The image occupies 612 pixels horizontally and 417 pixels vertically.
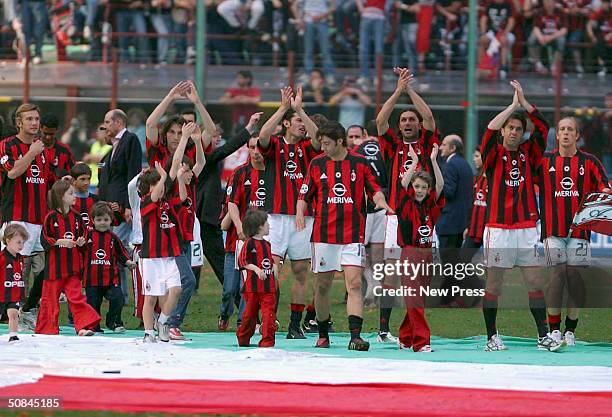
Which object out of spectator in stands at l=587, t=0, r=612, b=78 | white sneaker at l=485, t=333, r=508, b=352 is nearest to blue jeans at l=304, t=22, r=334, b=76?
spectator in stands at l=587, t=0, r=612, b=78

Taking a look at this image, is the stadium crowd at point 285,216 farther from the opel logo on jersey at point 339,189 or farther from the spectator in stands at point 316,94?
the spectator in stands at point 316,94

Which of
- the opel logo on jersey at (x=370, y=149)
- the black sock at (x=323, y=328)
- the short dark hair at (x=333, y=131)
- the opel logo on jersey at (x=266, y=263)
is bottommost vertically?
the black sock at (x=323, y=328)

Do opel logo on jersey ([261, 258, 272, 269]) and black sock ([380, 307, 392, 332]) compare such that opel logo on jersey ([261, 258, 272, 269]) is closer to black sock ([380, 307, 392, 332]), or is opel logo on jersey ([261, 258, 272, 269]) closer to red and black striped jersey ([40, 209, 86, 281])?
black sock ([380, 307, 392, 332])

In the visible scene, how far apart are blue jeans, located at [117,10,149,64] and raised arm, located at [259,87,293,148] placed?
1039cm

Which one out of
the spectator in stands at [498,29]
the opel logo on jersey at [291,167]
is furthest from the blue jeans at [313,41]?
the opel logo on jersey at [291,167]


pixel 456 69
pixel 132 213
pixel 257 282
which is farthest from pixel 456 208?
pixel 456 69

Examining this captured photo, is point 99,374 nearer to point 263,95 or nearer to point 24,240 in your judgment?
point 24,240

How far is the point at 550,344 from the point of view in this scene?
11.2m

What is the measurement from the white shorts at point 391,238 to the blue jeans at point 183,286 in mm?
1699

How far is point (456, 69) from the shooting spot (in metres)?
22.3

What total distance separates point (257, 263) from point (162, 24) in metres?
12.4

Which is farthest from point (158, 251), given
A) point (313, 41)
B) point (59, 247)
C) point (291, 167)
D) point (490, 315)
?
point (313, 41)

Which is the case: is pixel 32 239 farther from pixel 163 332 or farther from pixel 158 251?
pixel 163 332

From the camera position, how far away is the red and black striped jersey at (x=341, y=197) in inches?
427
